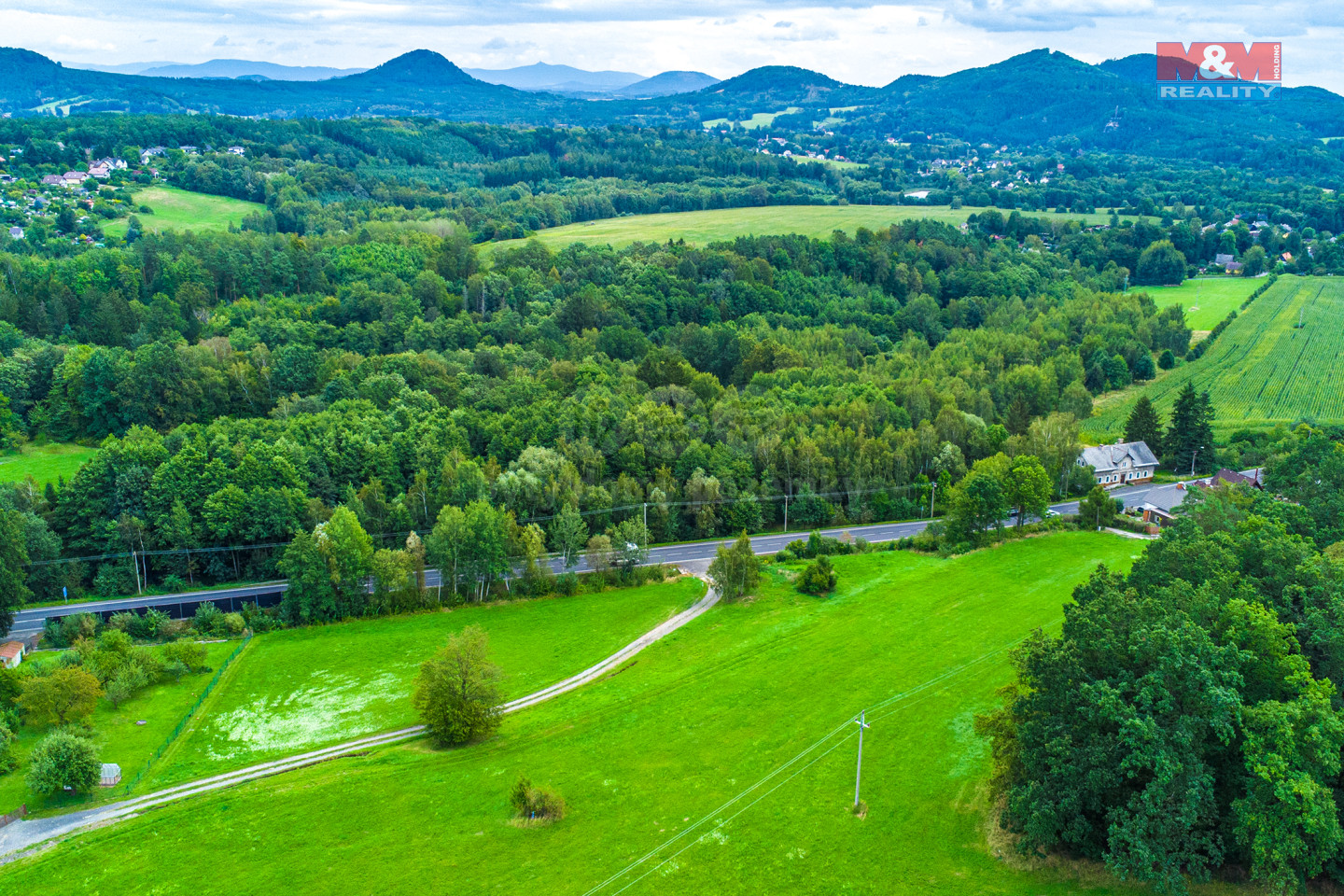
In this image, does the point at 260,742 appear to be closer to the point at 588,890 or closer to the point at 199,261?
the point at 588,890

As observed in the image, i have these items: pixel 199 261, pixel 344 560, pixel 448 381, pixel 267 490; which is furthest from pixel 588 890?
pixel 199 261

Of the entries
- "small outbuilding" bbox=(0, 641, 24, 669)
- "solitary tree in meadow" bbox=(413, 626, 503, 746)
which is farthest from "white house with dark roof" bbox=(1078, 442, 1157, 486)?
"small outbuilding" bbox=(0, 641, 24, 669)

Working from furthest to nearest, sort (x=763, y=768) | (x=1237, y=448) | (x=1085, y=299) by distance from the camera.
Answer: (x=1085, y=299), (x=1237, y=448), (x=763, y=768)

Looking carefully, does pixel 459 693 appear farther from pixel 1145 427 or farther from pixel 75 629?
pixel 1145 427

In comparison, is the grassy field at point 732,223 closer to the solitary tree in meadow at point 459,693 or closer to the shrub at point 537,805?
the solitary tree in meadow at point 459,693

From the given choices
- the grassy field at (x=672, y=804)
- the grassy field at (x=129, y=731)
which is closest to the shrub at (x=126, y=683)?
the grassy field at (x=129, y=731)

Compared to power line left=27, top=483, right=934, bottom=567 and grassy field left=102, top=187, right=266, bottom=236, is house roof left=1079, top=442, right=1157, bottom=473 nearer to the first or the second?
power line left=27, top=483, right=934, bottom=567
